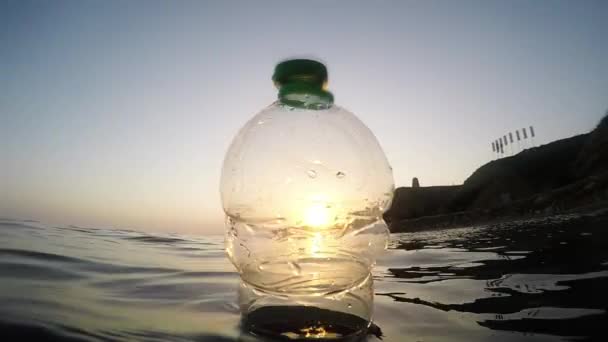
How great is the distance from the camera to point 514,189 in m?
35.6

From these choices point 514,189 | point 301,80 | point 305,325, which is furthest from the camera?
point 514,189

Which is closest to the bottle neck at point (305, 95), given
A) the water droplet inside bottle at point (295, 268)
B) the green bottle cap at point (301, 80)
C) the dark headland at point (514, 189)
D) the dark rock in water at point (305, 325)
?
the green bottle cap at point (301, 80)

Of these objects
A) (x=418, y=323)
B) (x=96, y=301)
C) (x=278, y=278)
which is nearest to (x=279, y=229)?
(x=278, y=278)

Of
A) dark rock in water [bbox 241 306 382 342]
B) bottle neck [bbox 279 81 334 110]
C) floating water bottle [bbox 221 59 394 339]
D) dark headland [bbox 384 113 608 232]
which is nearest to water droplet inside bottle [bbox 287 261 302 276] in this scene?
floating water bottle [bbox 221 59 394 339]

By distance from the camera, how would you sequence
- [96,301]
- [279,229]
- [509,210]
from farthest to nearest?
[509,210]
[279,229]
[96,301]

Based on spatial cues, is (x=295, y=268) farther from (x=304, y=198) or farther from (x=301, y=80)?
(x=301, y=80)

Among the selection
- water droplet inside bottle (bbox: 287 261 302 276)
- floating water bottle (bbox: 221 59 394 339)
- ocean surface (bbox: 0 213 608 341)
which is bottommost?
ocean surface (bbox: 0 213 608 341)

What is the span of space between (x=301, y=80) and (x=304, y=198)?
0.61 metres

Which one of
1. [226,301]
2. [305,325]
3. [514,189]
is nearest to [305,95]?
[305,325]

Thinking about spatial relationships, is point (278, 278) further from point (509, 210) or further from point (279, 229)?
point (509, 210)

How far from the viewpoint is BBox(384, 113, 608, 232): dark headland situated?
13305 millimetres

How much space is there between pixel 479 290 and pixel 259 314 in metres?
1.39

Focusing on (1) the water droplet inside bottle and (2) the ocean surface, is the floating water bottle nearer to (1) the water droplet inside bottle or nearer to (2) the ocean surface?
(1) the water droplet inside bottle

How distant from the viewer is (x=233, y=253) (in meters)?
1.85
